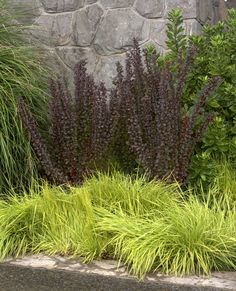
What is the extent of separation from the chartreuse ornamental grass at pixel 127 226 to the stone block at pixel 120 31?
5.68 ft

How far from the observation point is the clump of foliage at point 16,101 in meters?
4.09

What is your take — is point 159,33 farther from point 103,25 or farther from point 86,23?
point 86,23

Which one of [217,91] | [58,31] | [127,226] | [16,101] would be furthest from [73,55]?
[127,226]

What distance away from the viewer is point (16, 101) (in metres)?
4.18

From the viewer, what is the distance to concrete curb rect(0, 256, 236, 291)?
9.70 feet

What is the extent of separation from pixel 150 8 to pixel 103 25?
0.43 m

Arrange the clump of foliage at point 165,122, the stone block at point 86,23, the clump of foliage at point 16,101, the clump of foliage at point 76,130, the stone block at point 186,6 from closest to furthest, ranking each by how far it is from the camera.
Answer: the clump of foliage at point 165,122 < the clump of foliage at point 76,130 < the clump of foliage at point 16,101 < the stone block at point 186,6 < the stone block at point 86,23

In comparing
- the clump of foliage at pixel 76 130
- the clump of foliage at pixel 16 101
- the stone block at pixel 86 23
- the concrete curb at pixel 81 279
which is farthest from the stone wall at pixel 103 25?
the concrete curb at pixel 81 279

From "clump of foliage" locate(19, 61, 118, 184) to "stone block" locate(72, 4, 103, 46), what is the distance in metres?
1.20

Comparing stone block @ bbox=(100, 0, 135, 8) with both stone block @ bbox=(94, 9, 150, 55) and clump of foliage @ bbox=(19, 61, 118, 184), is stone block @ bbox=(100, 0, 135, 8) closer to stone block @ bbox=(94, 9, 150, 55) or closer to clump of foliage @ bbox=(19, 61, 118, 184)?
stone block @ bbox=(94, 9, 150, 55)

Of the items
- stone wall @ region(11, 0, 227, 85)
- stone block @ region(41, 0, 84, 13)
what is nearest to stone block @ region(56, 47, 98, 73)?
stone wall @ region(11, 0, 227, 85)

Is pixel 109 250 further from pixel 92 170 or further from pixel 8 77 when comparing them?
pixel 8 77

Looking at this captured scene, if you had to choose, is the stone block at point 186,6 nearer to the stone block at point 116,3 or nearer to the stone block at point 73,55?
the stone block at point 116,3

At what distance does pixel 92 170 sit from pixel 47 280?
1006 millimetres
